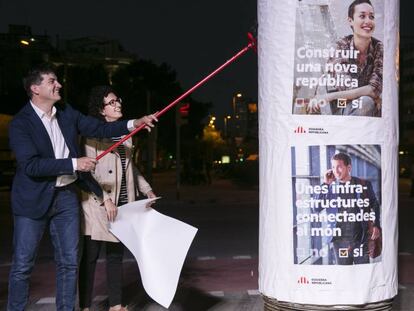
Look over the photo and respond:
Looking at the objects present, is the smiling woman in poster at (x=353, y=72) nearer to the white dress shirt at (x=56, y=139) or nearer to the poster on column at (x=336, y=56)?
the poster on column at (x=336, y=56)

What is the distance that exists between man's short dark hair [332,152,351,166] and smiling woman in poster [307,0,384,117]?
207 mm

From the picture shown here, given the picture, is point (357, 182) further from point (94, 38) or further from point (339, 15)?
point (94, 38)

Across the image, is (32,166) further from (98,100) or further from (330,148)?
(330,148)

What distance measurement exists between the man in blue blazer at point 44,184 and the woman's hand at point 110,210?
1.31ft

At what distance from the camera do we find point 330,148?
10.3 ft

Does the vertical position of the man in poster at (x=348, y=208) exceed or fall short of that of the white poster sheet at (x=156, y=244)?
it exceeds it

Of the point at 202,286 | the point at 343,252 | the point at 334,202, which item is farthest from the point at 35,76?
the point at 202,286

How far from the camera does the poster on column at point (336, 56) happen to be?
122 inches

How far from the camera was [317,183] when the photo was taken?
3.13 meters

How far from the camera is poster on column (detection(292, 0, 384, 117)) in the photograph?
10.1ft

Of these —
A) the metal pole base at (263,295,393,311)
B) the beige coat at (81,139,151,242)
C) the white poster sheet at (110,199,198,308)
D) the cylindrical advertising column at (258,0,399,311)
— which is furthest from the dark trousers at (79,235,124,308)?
the cylindrical advertising column at (258,0,399,311)

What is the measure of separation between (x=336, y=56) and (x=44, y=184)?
2.10m

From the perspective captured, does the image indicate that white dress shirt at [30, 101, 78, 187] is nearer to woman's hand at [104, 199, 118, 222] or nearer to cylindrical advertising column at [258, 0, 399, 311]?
woman's hand at [104, 199, 118, 222]

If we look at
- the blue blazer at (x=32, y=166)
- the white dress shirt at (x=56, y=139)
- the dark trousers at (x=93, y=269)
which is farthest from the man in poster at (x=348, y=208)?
the dark trousers at (x=93, y=269)
